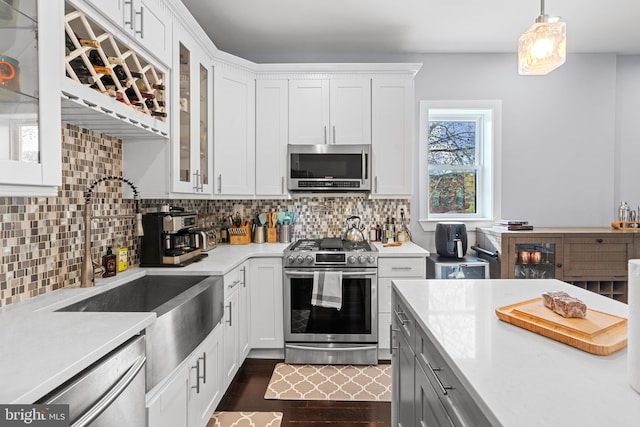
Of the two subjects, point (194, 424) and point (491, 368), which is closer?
point (491, 368)

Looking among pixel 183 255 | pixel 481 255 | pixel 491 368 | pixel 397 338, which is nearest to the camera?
pixel 491 368

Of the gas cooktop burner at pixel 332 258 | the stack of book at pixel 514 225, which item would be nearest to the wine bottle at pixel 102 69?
the gas cooktop burner at pixel 332 258

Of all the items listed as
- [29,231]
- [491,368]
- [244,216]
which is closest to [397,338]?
[491,368]

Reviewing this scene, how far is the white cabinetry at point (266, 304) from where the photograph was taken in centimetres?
288

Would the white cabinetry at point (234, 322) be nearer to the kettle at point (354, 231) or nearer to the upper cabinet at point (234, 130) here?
the upper cabinet at point (234, 130)

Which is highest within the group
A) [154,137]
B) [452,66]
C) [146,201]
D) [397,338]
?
[452,66]

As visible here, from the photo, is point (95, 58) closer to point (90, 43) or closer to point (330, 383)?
point (90, 43)

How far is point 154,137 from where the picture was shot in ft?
7.11

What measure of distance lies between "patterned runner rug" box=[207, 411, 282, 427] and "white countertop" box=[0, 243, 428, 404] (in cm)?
107

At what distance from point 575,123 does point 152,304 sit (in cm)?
417

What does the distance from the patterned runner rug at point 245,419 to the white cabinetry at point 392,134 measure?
1.96m

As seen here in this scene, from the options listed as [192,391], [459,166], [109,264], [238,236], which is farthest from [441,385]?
[459,166]

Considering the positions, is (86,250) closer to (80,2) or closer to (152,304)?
(152,304)

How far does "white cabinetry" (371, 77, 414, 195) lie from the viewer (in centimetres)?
318
